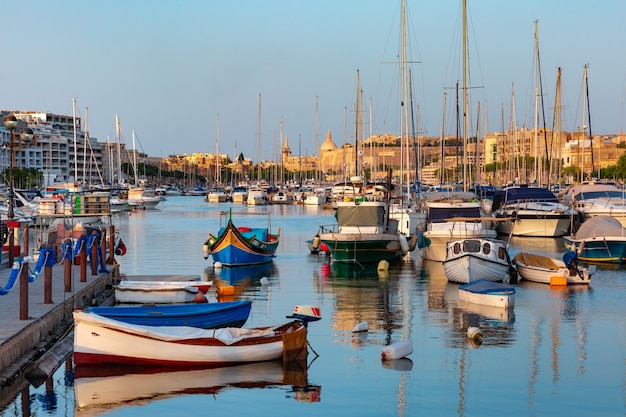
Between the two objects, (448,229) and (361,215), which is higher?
(361,215)

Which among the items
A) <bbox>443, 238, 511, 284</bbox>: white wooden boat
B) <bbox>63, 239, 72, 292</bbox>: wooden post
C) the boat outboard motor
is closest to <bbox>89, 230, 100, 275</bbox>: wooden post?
<bbox>63, 239, 72, 292</bbox>: wooden post

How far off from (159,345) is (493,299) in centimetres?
1154

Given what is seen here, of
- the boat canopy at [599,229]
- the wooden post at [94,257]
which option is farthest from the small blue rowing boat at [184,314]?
the boat canopy at [599,229]

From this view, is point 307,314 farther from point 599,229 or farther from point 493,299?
point 599,229

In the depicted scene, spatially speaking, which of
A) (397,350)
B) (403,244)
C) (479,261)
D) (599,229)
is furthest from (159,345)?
(599,229)

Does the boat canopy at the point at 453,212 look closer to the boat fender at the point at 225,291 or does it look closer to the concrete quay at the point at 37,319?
the boat fender at the point at 225,291

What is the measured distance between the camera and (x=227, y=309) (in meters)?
21.1

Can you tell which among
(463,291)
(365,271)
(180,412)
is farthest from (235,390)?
(365,271)

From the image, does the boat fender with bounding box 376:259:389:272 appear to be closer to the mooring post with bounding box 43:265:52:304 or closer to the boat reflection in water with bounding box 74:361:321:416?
the mooring post with bounding box 43:265:52:304

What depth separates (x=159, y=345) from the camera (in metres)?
18.2

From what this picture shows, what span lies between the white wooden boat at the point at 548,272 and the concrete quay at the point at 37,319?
13832 mm

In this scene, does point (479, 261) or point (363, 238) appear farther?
point (363, 238)

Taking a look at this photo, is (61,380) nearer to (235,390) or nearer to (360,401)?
(235,390)

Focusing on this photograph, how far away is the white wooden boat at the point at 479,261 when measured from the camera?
3088 cm
